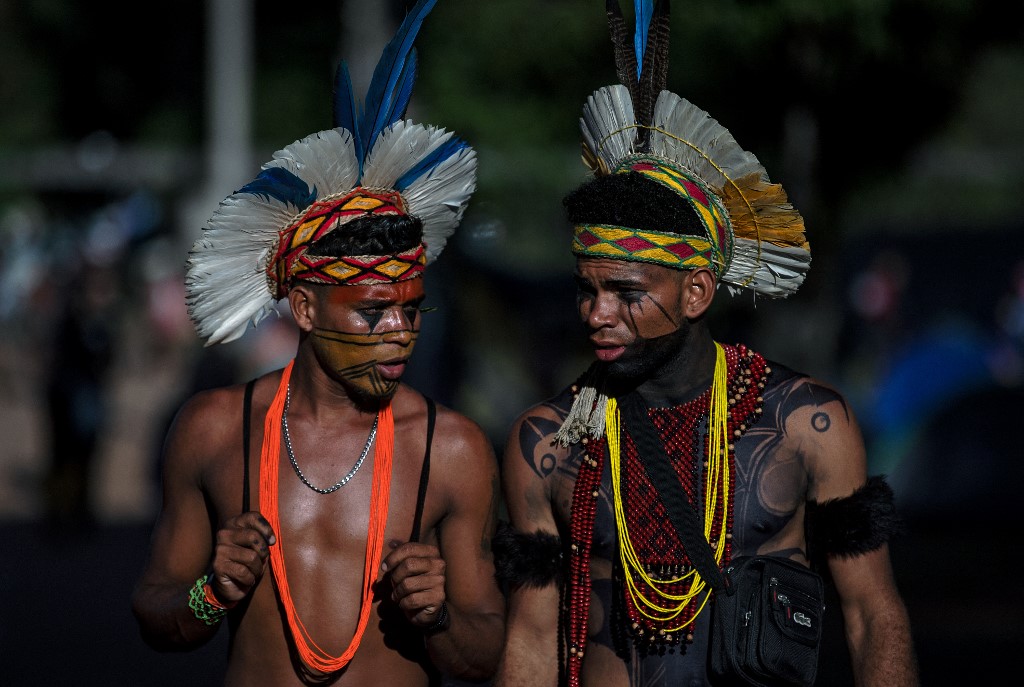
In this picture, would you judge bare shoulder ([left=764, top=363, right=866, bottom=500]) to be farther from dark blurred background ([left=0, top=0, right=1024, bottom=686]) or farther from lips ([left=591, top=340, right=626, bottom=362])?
dark blurred background ([left=0, top=0, right=1024, bottom=686])

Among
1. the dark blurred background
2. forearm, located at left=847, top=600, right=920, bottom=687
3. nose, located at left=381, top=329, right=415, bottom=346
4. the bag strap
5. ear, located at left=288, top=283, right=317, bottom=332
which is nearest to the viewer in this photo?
forearm, located at left=847, top=600, right=920, bottom=687

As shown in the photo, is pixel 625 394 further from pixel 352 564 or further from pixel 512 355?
pixel 512 355

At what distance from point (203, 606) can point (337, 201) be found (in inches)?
45.8

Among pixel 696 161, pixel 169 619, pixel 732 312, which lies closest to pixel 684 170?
pixel 696 161

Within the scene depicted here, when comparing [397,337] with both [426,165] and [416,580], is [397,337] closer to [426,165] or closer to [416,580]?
[426,165]

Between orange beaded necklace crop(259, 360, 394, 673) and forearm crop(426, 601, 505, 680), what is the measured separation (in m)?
0.22

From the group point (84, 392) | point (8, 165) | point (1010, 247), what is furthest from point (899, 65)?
point (8, 165)

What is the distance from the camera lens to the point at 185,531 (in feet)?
13.1

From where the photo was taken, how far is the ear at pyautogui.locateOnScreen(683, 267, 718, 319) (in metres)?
3.94

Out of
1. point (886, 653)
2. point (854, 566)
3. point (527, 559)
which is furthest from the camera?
point (527, 559)

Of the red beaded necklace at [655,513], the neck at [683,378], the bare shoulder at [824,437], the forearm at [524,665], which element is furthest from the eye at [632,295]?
the forearm at [524,665]

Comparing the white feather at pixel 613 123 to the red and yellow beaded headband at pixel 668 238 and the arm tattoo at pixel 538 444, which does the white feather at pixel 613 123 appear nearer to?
the red and yellow beaded headband at pixel 668 238

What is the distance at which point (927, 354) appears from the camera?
11.0m

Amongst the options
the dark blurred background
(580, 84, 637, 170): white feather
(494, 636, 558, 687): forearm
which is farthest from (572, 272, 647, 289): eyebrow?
the dark blurred background
